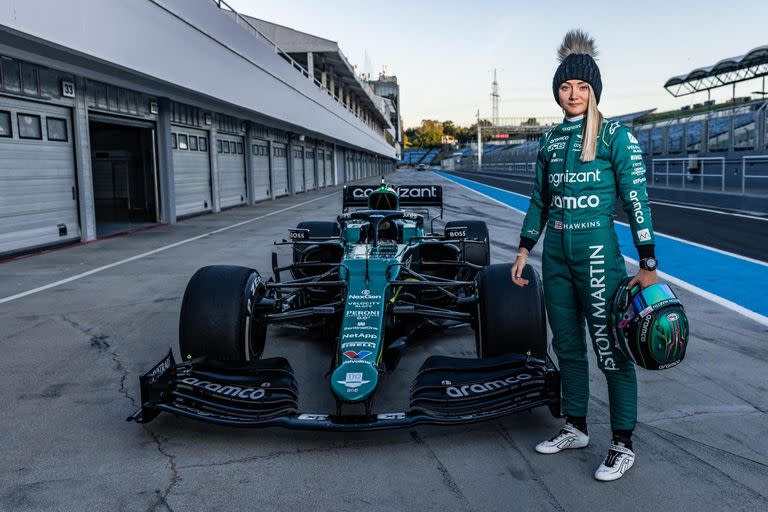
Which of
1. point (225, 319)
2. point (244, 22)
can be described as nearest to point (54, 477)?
point (225, 319)

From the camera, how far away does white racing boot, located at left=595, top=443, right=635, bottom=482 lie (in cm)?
296

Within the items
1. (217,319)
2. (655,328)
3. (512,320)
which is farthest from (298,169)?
(655,328)

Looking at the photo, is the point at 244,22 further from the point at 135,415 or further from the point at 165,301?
the point at 135,415

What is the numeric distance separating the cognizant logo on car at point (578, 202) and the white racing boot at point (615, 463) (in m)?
1.10

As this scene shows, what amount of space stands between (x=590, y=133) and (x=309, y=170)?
35343 millimetres

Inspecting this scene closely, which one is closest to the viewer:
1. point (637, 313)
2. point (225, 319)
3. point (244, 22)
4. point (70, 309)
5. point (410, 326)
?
point (637, 313)

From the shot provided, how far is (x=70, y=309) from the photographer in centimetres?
666

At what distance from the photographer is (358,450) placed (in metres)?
3.31

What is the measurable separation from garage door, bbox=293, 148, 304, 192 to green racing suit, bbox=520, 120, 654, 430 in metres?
29.4

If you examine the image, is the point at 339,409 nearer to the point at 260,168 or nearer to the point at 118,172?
the point at 118,172

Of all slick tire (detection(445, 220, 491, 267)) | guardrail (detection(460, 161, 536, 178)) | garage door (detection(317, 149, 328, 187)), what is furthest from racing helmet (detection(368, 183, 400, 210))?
guardrail (detection(460, 161, 536, 178))

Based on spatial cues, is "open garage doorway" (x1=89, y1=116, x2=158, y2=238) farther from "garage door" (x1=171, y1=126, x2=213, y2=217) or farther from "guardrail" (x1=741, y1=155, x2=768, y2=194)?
"guardrail" (x1=741, y1=155, x2=768, y2=194)

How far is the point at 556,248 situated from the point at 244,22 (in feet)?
64.2

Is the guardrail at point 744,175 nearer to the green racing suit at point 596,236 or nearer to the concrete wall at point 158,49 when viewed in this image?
the concrete wall at point 158,49
